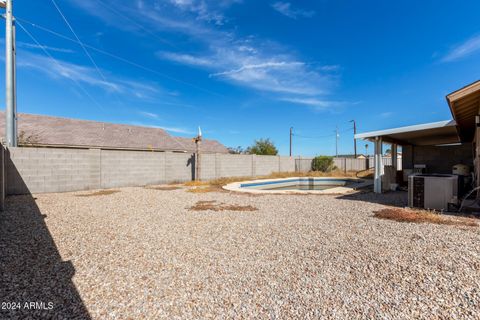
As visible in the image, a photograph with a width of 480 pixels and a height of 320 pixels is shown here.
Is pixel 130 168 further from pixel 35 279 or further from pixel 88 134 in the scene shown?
pixel 35 279

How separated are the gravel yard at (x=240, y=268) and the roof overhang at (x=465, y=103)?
338 cm

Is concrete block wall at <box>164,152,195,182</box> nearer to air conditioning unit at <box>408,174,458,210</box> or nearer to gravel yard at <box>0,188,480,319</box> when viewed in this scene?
gravel yard at <box>0,188,480,319</box>

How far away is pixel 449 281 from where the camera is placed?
2.45 metres

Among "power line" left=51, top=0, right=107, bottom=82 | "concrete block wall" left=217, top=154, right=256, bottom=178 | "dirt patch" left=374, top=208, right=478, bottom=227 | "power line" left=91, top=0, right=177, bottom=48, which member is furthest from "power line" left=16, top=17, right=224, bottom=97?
"dirt patch" left=374, top=208, right=478, bottom=227

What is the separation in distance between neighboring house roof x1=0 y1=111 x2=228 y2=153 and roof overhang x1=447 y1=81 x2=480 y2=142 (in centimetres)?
1819

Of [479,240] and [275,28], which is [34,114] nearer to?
[275,28]

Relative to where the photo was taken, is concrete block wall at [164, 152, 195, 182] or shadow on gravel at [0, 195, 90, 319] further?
concrete block wall at [164, 152, 195, 182]

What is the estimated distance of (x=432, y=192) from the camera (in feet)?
20.7

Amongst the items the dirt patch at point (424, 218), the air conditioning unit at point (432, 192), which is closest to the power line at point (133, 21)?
the dirt patch at point (424, 218)

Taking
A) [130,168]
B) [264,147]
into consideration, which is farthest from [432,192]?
[264,147]

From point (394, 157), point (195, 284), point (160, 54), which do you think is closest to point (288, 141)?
point (394, 157)

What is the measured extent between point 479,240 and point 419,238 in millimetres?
952

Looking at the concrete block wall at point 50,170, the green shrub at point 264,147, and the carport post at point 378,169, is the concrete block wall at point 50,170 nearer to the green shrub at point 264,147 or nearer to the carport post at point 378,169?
the carport post at point 378,169

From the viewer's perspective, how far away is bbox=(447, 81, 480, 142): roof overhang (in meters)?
5.33
